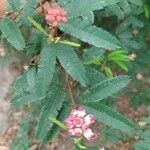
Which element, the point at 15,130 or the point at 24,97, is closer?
the point at 24,97

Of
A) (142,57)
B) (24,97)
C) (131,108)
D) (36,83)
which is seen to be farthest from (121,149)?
(36,83)

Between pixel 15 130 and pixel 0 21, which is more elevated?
pixel 0 21

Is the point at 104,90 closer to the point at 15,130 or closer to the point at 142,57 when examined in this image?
the point at 142,57

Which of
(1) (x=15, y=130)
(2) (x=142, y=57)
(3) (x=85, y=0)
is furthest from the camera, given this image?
(1) (x=15, y=130)

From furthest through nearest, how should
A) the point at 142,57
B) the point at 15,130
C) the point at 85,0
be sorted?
the point at 15,130, the point at 142,57, the point at 85,0

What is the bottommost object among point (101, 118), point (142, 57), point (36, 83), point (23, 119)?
point (23, 119)

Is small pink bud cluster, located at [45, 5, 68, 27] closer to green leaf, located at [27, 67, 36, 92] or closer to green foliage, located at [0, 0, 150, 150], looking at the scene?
green foliage, located at [0, 0, 150, 150]
